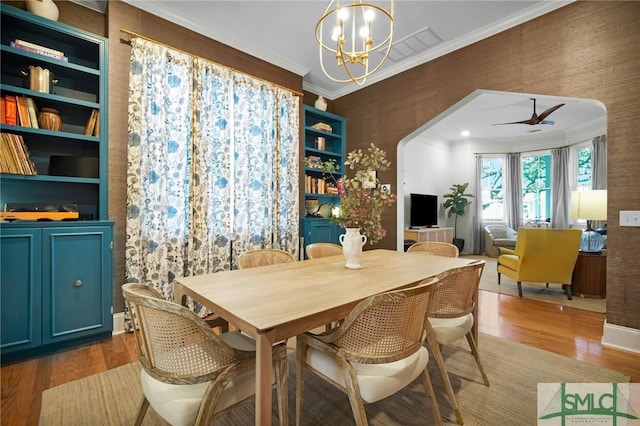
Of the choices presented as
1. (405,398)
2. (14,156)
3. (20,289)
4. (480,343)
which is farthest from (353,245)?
(14,156)

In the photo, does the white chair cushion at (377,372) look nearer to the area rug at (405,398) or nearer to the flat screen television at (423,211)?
the area rug at (405,398)

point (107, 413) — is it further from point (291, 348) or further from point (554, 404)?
point (554, 404)

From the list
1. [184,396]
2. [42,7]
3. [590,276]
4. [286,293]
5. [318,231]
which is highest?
[42,7]

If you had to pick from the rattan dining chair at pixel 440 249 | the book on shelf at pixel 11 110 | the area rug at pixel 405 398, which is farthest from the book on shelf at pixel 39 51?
the rattan dining chair at pixel 440 249

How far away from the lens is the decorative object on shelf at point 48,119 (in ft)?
7.59

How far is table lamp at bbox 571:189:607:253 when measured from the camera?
3.47 m

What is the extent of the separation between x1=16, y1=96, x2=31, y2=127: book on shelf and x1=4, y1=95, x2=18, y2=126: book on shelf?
21 mm

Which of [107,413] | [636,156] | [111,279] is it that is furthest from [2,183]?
[636,156]

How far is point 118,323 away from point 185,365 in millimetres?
2087

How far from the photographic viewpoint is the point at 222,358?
43.8 inches

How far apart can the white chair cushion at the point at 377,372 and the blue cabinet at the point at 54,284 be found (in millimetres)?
2076

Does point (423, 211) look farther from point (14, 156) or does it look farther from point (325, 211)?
point (14, 156)

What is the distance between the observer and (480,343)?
246 cm

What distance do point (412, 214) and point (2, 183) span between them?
6.26 m
